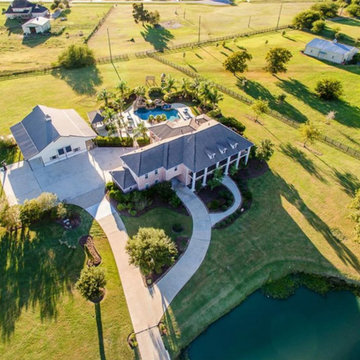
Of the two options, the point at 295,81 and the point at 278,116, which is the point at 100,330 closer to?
the point at 278,116

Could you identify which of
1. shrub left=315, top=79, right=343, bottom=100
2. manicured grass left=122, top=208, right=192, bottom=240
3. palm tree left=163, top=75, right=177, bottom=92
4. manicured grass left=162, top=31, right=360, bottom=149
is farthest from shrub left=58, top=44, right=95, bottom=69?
shrub left=315, top=79, right=343, bottom=100

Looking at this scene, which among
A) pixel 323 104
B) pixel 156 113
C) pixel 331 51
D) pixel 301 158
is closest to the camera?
pixel 301 158

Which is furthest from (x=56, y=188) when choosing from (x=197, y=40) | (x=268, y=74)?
(x=197, y=40)

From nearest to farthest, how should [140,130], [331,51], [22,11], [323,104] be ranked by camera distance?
[140,130], [323,104], [331,51], [22,11]

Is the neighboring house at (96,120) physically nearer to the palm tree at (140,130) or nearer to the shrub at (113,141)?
the shrub at (113,141)

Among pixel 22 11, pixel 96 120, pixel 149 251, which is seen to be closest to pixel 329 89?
pixel 96 120

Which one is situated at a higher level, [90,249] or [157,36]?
[157,36]
